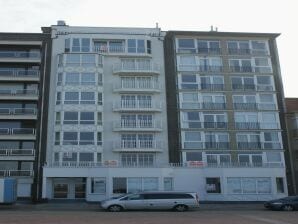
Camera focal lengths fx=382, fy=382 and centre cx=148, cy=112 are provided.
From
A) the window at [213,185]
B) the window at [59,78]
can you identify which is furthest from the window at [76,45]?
the window at [213,185]

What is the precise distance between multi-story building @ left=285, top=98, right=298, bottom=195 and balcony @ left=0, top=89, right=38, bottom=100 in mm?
31843

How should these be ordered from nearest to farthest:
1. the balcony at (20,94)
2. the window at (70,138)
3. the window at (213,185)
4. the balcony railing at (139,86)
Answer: the window at (213,185)
the window at (70,138)
the balcony at (20,94)
the balcony railing at (139,86)

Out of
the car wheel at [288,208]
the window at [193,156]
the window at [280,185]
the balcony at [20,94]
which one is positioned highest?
the balcony at [20,94]

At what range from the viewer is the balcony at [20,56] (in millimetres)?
47250

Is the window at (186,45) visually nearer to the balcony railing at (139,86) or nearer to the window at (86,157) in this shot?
the balcony railing at (139,86)

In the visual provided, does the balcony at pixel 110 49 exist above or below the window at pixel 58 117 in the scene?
above

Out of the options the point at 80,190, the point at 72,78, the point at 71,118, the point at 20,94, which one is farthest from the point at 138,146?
the point at 20,94

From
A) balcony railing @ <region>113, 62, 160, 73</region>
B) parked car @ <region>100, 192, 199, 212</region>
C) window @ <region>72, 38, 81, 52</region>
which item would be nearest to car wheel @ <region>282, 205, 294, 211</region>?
parked car @ <region>100, 192, 199, 212</region>

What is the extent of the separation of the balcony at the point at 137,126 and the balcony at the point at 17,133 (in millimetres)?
9888

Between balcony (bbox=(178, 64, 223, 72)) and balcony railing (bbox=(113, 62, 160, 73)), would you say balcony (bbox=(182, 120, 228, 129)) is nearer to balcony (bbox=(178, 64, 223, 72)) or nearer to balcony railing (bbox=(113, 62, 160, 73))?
balcony (bbox=(178, 64, 223, 72))

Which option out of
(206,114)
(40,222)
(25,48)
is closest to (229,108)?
(206,114)

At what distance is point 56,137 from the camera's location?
44.7 metres

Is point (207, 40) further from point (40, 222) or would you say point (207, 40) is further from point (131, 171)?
point (40, 222)

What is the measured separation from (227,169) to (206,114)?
8184 millimetres
